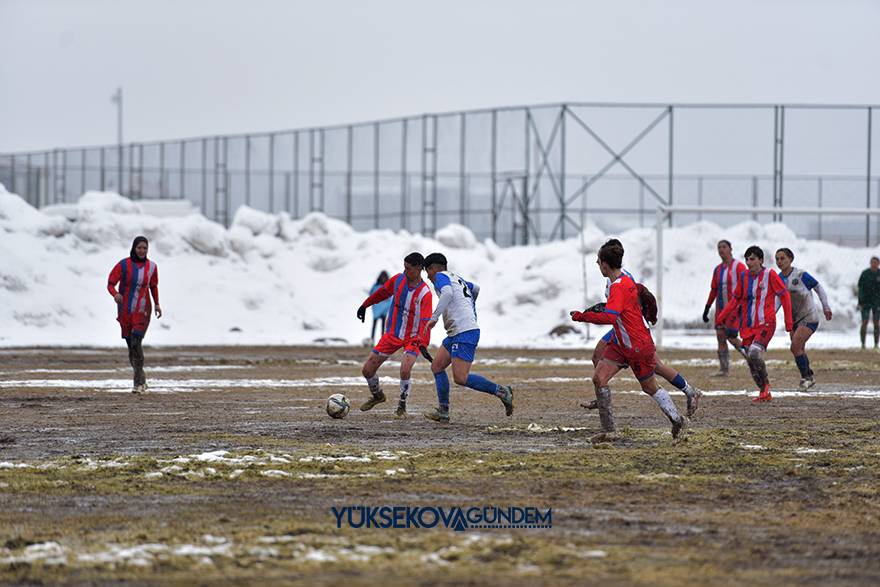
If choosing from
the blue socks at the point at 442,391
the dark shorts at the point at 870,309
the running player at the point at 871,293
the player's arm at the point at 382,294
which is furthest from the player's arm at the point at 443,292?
the dark shorts at the point at 870,309

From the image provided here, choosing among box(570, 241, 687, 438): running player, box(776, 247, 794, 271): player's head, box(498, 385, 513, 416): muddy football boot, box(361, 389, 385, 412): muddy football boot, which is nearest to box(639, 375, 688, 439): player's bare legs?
box(570, 241, 687, 438): running player

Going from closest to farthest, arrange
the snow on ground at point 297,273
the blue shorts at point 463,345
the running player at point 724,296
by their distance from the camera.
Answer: the blue shorts at point 463,345, the running player at point 724,296, the snow on ground at point 297,273

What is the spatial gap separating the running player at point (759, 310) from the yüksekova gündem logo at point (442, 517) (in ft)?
28.7

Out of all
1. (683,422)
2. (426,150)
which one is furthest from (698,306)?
(683,422)

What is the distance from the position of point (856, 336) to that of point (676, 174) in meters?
10.3

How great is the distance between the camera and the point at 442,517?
8117 millimetres

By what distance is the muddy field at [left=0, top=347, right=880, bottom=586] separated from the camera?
6.83 metres

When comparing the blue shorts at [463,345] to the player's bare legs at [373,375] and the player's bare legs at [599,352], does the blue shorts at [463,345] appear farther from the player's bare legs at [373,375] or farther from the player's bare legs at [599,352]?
the player's bare legs at [599,352]

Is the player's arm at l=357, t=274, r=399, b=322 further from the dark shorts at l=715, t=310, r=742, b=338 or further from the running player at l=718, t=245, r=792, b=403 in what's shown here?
the dark shorts at l=715, t=310, r=742, b=338

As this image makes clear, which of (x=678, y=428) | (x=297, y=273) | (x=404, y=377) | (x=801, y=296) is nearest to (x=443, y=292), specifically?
(x=404, y=377)

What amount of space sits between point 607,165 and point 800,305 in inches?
1041

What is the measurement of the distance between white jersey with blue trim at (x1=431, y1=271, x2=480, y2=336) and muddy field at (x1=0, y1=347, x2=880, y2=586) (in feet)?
3.04

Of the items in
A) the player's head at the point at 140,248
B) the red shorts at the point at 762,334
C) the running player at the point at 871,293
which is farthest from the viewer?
the running player at the point at 871,293

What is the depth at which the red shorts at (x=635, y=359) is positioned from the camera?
1196cm
